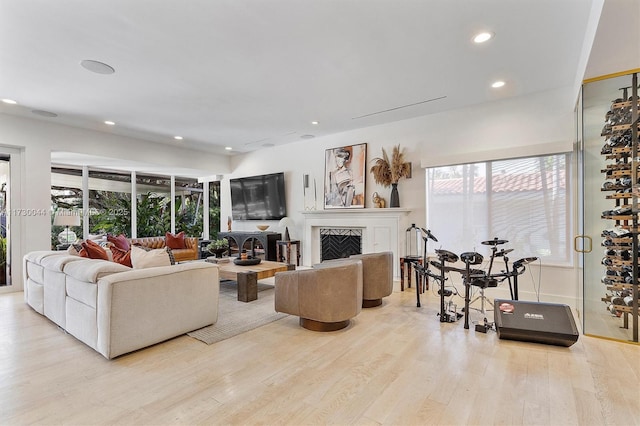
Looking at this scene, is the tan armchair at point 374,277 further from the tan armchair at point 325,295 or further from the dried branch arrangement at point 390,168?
the dried branch arrangement at point 390,168

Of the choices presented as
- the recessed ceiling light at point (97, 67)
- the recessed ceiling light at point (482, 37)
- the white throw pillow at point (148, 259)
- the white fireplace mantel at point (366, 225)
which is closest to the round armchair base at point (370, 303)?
the white fireplace mantel at point (366, 225)

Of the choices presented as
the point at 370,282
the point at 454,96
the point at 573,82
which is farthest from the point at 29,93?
the point at 573,82

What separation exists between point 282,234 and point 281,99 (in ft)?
11.1

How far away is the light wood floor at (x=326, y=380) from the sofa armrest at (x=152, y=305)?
137 mm

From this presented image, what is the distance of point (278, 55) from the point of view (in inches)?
126

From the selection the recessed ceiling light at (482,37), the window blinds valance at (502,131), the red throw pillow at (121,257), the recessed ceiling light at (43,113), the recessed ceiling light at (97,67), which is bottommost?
the red throw pillow at (121,257)

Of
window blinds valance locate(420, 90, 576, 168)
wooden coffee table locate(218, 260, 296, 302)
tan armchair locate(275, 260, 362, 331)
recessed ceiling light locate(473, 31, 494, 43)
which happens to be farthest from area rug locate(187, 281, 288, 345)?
recessed ceiling light locate(473, 31, 494, 43)

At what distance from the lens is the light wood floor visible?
1861mm

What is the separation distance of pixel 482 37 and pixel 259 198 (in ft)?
18.9

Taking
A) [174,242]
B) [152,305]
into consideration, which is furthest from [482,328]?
[174,242]

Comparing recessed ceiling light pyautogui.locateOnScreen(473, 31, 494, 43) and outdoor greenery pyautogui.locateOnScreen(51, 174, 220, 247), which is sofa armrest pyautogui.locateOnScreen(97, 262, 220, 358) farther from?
outdoor greenery pyautogui.locateOnScreen(51, 174, 220, 247)

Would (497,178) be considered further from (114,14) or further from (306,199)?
(114,14)

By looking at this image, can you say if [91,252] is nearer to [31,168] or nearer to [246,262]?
[246,262]

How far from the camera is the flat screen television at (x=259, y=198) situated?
723 cm
